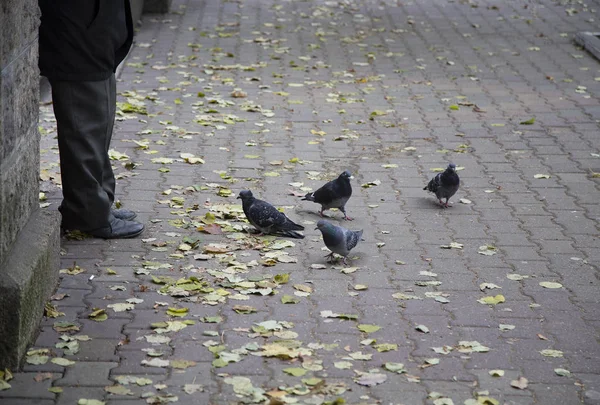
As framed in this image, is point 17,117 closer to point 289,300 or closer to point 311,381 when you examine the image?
point 289,300

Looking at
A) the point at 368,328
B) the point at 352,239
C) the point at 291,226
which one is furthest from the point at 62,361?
the point at 291,226

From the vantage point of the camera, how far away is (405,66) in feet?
Result: 45.7

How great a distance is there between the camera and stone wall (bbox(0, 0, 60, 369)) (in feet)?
16.0

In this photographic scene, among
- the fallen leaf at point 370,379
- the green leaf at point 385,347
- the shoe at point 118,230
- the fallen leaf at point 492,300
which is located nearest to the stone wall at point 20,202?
the shoe at point 118,230

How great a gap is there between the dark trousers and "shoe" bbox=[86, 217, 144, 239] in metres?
0.05

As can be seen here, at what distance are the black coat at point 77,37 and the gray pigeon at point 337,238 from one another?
73.6 inches

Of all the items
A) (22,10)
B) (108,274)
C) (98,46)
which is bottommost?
(108,274)

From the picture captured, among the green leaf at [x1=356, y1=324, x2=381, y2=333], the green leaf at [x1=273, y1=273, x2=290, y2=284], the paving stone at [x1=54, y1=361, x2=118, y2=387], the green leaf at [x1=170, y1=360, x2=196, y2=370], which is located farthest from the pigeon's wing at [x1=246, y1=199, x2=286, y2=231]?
the paving stone at [x1=54, y1=361, x2=118, y2=387]

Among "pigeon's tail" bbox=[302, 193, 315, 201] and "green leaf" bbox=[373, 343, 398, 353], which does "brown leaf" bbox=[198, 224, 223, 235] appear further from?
"green leaf" bbox=[373, 343, 398, 353]

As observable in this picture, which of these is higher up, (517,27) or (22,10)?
(22,10)

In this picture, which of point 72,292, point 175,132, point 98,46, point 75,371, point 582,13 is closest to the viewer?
point 75,371

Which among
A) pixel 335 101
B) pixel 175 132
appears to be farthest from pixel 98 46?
pixel 335 101

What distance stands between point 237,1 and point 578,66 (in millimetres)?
7821

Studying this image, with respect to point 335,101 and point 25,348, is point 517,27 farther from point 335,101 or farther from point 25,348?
point 25,348
